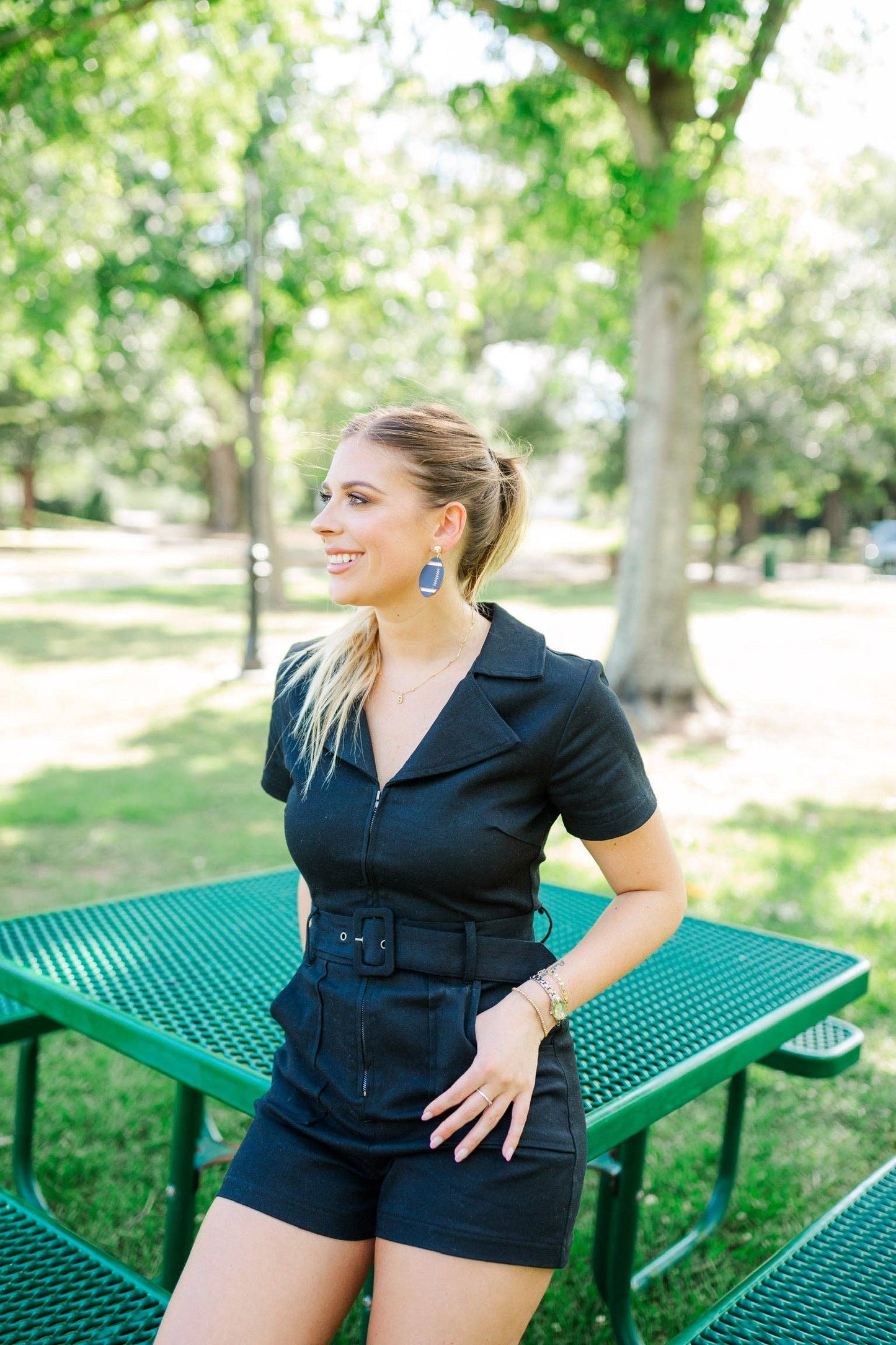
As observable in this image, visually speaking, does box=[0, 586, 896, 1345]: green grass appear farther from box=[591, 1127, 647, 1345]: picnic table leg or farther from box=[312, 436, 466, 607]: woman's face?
box=[312, 436, 466, 607]: woman's face

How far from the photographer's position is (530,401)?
3472 cm

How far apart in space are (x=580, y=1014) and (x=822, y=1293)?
81 cm

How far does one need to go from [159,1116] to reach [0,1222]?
167 centimetres

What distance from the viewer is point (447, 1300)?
1630 millimetres

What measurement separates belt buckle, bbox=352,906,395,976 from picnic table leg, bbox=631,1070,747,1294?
1511mm

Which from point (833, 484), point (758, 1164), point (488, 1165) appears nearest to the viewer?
point (488, 1165)

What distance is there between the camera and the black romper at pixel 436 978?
1.74 m

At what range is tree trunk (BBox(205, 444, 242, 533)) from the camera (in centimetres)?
A: 4338

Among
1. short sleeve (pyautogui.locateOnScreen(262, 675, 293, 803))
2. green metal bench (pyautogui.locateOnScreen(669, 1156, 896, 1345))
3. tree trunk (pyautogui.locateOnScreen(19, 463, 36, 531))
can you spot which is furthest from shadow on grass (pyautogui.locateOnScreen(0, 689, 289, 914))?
tree trunk (pyautogui.locateOnScreen(19, 463, 36, 531))

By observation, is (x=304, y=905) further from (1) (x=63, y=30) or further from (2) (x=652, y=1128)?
(1) (x=63, y=30)

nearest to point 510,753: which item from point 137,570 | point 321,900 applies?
point 321,900

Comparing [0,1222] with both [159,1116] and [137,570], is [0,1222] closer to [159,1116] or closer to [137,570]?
[159,1116]

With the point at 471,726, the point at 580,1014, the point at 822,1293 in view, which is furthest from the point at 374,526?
the point at 822,1293

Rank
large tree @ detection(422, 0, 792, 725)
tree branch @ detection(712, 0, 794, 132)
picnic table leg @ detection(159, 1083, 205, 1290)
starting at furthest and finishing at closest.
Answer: large tree @ detection(422, 0, 792, 725) < tree branch @ detection(712, 0, 794, 132) < picnic table leg @ detection(159, 1083, 205, 1290)
